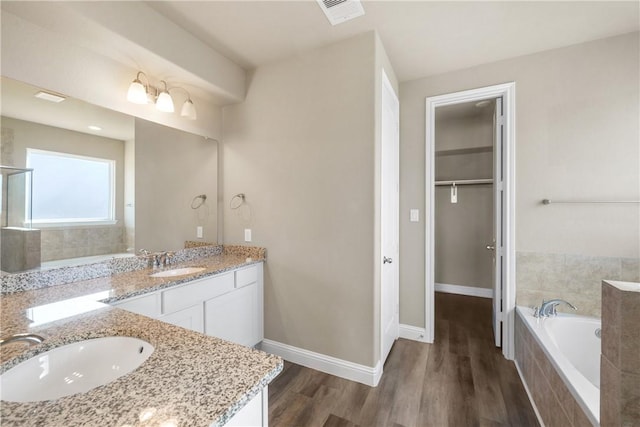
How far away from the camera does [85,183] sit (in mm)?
1773

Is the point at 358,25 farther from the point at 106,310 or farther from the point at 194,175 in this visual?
the point at 106,310

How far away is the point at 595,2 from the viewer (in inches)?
68.4

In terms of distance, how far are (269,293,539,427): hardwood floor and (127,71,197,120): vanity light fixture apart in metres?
2.27

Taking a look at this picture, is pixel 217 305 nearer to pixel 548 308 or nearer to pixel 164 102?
pixel 164 102

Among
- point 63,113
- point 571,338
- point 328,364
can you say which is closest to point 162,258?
point 63,113

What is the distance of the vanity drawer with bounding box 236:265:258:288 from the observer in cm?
223

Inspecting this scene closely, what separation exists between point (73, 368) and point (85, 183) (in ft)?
4.43

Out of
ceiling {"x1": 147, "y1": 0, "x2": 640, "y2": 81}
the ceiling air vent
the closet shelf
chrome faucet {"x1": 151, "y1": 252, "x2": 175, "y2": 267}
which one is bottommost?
chrome faucet {"x1": 151, "y1": 252, "x2": 175, "y2": 267}

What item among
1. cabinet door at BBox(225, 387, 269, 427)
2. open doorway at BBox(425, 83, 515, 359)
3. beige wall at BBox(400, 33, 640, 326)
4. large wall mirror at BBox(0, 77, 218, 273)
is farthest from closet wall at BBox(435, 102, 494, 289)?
cabinet door at BBox(225, 387, 269, 427)

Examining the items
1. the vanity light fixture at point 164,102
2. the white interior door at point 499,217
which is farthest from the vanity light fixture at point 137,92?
the white interior door at point 499,217

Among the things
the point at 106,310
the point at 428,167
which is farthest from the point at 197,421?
the point at 428,167

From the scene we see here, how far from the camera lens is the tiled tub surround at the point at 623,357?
0.78m

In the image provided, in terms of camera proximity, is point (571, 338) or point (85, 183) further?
point (571, 338)

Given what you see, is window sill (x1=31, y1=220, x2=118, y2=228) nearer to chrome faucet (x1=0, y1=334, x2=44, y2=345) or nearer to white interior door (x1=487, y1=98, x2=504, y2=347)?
chrome faucet (x1=0, y1=334, x2=44, y2=345)
